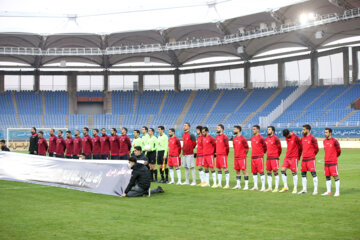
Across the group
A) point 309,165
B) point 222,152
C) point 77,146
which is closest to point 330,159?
point 309,165

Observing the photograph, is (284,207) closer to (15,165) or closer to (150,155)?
(150,155)

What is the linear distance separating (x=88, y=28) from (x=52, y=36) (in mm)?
4313

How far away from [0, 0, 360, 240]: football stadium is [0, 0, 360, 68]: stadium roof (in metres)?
0.23

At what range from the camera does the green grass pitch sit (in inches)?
314

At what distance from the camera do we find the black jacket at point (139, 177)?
1315 cm

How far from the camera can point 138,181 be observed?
1345 cm

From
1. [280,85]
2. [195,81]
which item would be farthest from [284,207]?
[195,81]

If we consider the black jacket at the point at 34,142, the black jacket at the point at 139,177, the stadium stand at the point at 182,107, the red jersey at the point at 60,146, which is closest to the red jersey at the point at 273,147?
the black jacket at the point at 139,177

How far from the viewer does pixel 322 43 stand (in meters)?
53.2

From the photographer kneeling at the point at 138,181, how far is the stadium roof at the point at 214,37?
113 ft

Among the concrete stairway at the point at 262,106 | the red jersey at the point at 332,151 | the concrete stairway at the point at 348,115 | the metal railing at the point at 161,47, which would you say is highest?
the metal railing at the point at 161,47

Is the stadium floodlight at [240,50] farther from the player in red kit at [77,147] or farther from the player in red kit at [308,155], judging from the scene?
the player in red kit at [308,155]

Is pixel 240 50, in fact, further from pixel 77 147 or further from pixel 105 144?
pixel 105 144

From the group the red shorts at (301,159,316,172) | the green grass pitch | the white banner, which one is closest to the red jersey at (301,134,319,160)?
the red shorts at (301,159,316,172)
